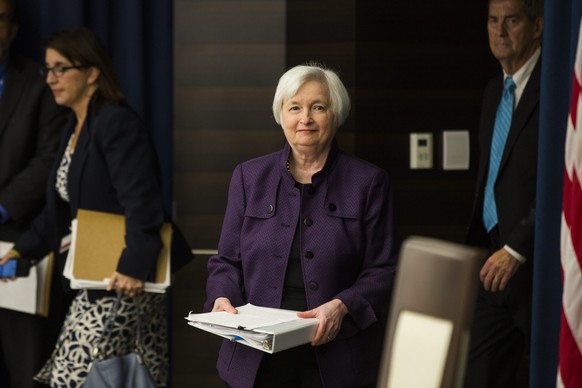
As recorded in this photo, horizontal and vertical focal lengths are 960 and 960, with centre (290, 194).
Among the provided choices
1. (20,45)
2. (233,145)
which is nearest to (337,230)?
(233,145)

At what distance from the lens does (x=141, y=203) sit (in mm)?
3285

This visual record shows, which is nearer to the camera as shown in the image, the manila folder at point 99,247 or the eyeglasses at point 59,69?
the manila folder at point 99,247

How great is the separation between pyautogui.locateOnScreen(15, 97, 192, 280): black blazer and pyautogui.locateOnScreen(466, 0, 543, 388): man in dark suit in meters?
1.14

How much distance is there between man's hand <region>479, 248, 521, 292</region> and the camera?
314 cm

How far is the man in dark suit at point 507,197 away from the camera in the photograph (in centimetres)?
317

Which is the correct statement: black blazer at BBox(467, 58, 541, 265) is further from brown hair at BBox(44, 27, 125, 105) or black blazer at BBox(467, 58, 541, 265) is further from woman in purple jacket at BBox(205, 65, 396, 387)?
brown hair at BBox(44, 27, 125, 105)

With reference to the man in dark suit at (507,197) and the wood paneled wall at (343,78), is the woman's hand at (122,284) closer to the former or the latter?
the wood paneled wall at (343,78)

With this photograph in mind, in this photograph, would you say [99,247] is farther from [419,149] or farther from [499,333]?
[419,149]

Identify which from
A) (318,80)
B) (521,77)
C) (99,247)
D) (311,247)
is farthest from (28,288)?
(521,77)

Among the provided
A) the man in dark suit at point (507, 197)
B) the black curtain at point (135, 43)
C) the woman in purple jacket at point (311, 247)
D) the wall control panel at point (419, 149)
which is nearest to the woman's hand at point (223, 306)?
the woman in purple jacket at point (311, 247)

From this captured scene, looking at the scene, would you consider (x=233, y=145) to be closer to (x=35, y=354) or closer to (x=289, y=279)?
(x=35, y=354)

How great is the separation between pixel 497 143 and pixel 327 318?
1.19 metres

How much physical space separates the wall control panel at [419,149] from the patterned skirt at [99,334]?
1.39m

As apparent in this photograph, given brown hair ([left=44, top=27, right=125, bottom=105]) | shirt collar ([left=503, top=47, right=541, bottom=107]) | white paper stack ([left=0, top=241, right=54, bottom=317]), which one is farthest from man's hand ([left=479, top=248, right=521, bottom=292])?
white paper stack ([left=0, top=241, right=54, bottom=317])
